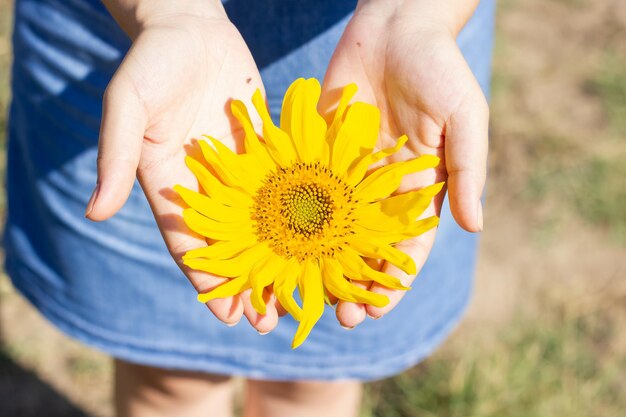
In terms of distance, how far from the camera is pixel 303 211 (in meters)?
1.04

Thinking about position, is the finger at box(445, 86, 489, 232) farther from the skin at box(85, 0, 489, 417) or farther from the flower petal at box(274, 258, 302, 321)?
the flower petal at box(274, 258, 302, 321)

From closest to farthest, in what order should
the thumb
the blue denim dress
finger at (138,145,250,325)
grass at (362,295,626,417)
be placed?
1. the thumb
2. finger at (138,145,250,325)
3. the blue denim dress
4. grass at (362,295,626,417)

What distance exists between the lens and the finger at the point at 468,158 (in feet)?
2.93

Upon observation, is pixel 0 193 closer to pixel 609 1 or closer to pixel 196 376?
pixel 196 376

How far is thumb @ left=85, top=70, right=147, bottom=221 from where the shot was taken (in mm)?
840

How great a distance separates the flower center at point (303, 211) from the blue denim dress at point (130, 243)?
134mm

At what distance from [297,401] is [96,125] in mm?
569

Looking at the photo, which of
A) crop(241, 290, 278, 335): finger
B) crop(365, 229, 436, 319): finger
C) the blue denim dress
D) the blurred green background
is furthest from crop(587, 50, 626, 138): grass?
crop(241, 290, 278, 335): finger

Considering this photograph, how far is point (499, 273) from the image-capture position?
208cm

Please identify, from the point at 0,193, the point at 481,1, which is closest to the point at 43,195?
the point at 481,1

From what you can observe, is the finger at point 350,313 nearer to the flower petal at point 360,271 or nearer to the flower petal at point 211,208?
the flower petal at point 360,271

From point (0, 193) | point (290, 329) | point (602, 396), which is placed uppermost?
point (290, 329)

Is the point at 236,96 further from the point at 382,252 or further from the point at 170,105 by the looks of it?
the point at 382,252

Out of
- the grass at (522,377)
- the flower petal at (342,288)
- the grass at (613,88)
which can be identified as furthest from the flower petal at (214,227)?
the grass at (613,88)
